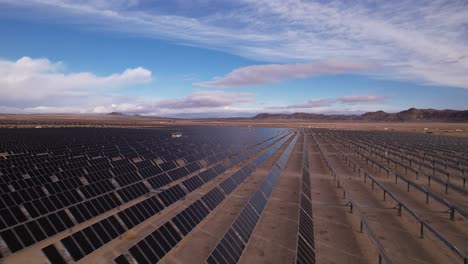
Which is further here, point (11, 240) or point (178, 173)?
point (178, 173)

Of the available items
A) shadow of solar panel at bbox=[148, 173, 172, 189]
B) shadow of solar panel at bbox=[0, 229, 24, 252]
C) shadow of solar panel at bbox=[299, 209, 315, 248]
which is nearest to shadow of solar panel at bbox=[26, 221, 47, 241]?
shadow of solar panel at bbox=[0, 229, 24, 252]

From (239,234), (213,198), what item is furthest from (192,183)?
(239,234)

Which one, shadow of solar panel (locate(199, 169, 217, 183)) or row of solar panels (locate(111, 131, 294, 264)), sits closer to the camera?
row of solar panels (locate(111, 131, 294, 264))

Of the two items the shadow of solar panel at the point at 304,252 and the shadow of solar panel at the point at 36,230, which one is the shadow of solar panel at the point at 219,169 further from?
the shadow of solar panel at the point at 304,252

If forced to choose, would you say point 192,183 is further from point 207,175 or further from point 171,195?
point 171,195

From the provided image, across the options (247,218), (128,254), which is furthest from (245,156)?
(128,254)

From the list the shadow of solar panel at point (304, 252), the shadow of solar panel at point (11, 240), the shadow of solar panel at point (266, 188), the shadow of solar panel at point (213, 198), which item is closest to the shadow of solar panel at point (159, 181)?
the shadow of solar panel at point (213, 198)

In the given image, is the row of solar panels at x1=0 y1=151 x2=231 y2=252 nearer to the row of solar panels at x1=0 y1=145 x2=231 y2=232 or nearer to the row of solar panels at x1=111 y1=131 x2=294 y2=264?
the row of solar panels at x1=0 y1=145 x2=231 y2=232

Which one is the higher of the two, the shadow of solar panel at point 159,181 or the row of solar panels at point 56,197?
the row of solar panels at point 56,197
